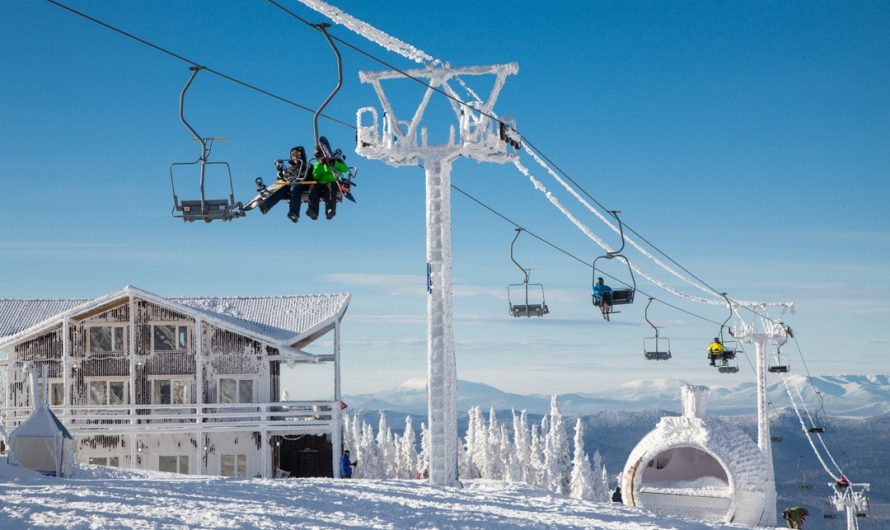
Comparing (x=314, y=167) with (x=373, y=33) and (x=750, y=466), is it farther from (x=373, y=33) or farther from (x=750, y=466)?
(x=750, y=466)

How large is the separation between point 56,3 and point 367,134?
321 inches

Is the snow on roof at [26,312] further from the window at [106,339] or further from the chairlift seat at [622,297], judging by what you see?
the chairlift seat at [622,297]

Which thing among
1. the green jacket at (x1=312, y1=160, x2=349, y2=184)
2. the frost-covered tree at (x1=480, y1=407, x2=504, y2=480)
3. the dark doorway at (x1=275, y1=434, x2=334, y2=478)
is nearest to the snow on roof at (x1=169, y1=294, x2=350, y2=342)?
the dark doorway at (x1=275, y1=434, x2=334, y2=478)

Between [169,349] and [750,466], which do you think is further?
[169,349]

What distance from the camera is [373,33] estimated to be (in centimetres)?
2030

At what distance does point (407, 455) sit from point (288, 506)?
95944mm

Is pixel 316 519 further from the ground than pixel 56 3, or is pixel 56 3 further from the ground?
pixel 56 3

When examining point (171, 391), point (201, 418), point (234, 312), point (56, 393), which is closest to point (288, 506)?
point (201, 418)

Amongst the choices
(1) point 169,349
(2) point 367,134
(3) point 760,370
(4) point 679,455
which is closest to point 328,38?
(2) point 367,134

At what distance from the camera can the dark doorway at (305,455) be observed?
38.7m

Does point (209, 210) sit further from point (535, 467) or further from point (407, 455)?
point (407, 455)

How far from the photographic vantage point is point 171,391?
40.6 metres

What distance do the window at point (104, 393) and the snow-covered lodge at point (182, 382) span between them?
0.04 metres

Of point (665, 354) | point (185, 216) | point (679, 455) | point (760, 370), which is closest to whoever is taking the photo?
point (185, 216)
